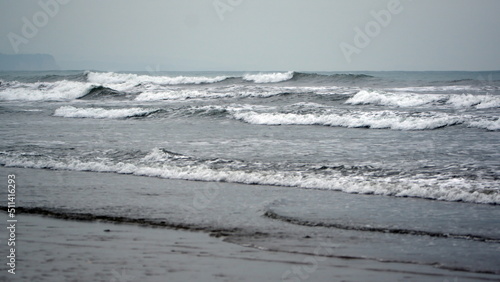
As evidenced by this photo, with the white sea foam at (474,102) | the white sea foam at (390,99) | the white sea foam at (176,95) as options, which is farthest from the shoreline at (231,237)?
the white sea foam at (176,95)

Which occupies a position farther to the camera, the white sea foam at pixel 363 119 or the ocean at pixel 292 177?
the white sea foam at pixel 363 119

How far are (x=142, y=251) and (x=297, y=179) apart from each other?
3.91 m

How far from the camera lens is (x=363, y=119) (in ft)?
56.6

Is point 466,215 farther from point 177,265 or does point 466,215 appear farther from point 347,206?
point 177,265

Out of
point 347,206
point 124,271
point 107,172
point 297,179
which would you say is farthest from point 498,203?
point 107,172

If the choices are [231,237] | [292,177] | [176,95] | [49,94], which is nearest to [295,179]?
[292,177]

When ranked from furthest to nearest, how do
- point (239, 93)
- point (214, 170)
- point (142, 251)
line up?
point (239, 93), point (214, 170), point (142, 251)

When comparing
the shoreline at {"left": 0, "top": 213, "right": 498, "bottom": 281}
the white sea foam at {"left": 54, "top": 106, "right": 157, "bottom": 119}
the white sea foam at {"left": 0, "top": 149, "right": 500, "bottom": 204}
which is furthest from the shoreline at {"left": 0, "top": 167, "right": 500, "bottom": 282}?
the white sea foam at {"left": 54, "top": 106, "right": 157, "bottom": 119}

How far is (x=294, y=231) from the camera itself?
573 centimetres

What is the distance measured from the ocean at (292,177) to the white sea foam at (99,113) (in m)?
2.74

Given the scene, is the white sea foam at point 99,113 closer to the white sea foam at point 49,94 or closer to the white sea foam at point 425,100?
the white sea foam at point 425,100

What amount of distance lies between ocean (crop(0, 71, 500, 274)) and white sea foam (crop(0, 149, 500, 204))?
0.09 ft

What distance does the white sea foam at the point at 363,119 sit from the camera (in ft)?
52.5

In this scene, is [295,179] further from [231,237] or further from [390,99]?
[390,99]
